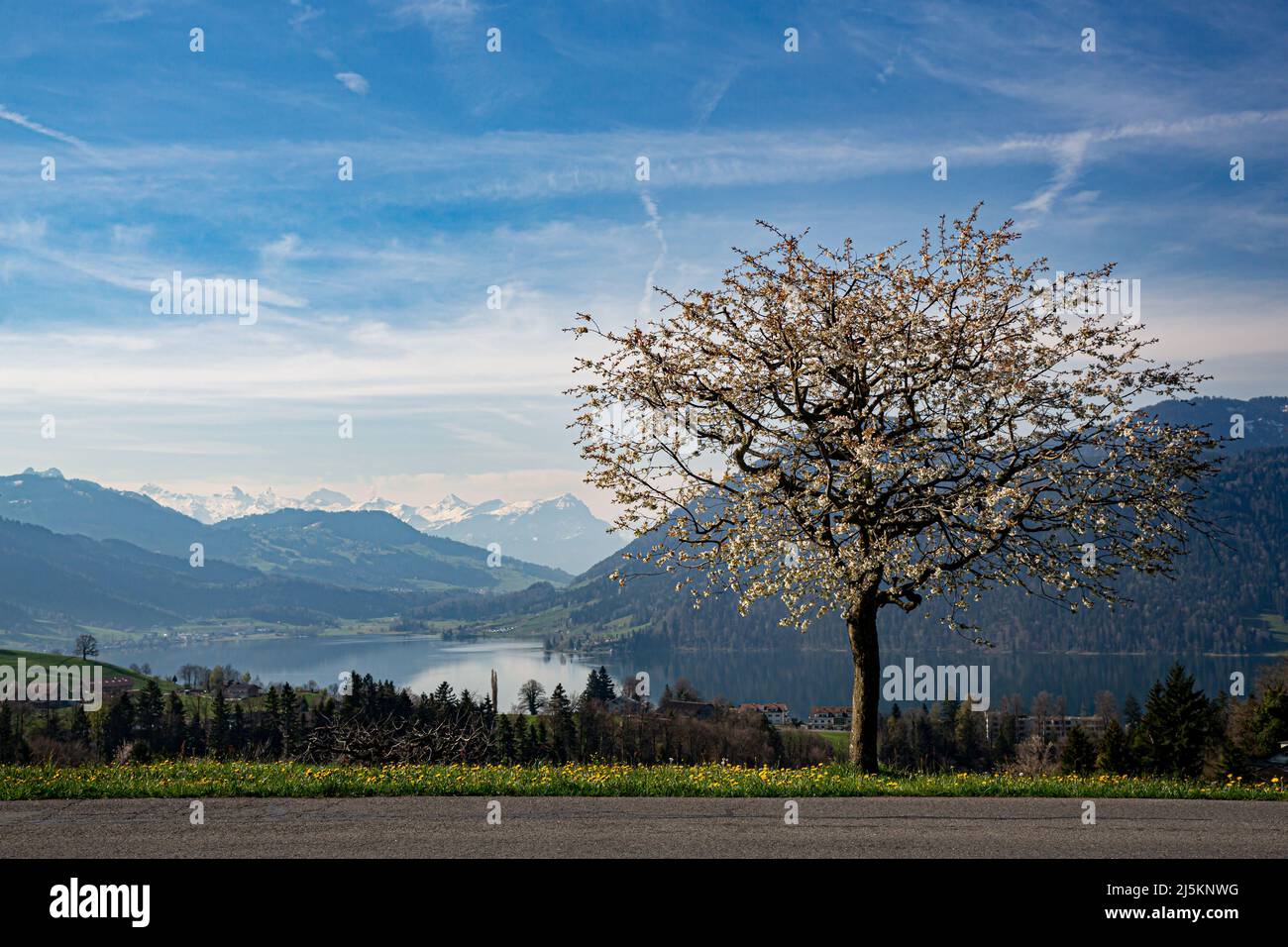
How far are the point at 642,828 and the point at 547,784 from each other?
12.0ft

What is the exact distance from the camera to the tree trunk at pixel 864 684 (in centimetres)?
2317

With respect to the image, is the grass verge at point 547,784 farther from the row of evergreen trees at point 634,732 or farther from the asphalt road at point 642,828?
the row of evergreen trees at point 634,732

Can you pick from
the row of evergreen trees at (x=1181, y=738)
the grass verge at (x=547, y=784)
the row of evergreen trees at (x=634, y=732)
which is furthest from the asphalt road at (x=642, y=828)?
the row of evergreen trees at (x=1181, y=738)

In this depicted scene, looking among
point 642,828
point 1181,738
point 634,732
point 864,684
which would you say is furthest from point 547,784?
point 634,732

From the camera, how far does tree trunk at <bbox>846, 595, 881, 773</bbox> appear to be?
23.2 m

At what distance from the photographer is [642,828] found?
1510cm

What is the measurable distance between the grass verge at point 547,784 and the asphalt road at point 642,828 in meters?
0.63

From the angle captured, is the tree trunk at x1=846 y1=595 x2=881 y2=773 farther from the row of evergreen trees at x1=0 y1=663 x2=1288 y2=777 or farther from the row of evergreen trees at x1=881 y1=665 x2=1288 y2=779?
the row of evergreen trees at x1=881 y1=665 x2=1288 y2=779

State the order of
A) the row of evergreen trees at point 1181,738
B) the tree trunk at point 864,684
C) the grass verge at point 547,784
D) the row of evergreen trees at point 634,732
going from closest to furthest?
the grass verge at point 547,784, the tree trunk at point 864,684, the row of evergreen trees at point 634,732, the row of evergreen trees at point 1181,738

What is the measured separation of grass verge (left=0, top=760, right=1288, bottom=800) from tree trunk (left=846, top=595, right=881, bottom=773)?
2.09 metres

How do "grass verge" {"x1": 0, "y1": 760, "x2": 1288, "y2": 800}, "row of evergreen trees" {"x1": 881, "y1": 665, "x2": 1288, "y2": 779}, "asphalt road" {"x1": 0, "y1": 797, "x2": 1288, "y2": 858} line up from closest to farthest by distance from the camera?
1. "asphalt road" {"x1": 0, "y1": 797, "x2": 1288, "y2": 858}
2. "grass verge" {"x1": 0, "y1": 760, "x2": 1288, "y2": 800}
3. "row of evergreen trees" {"x1": 881, "y1": 665, "x2": 1288, "y2": 779}

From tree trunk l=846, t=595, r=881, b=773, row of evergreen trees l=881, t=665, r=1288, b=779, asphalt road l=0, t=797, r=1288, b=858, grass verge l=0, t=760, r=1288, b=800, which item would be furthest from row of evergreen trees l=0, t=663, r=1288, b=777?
asphalt road l=0, t=797, r=1288, b=858
